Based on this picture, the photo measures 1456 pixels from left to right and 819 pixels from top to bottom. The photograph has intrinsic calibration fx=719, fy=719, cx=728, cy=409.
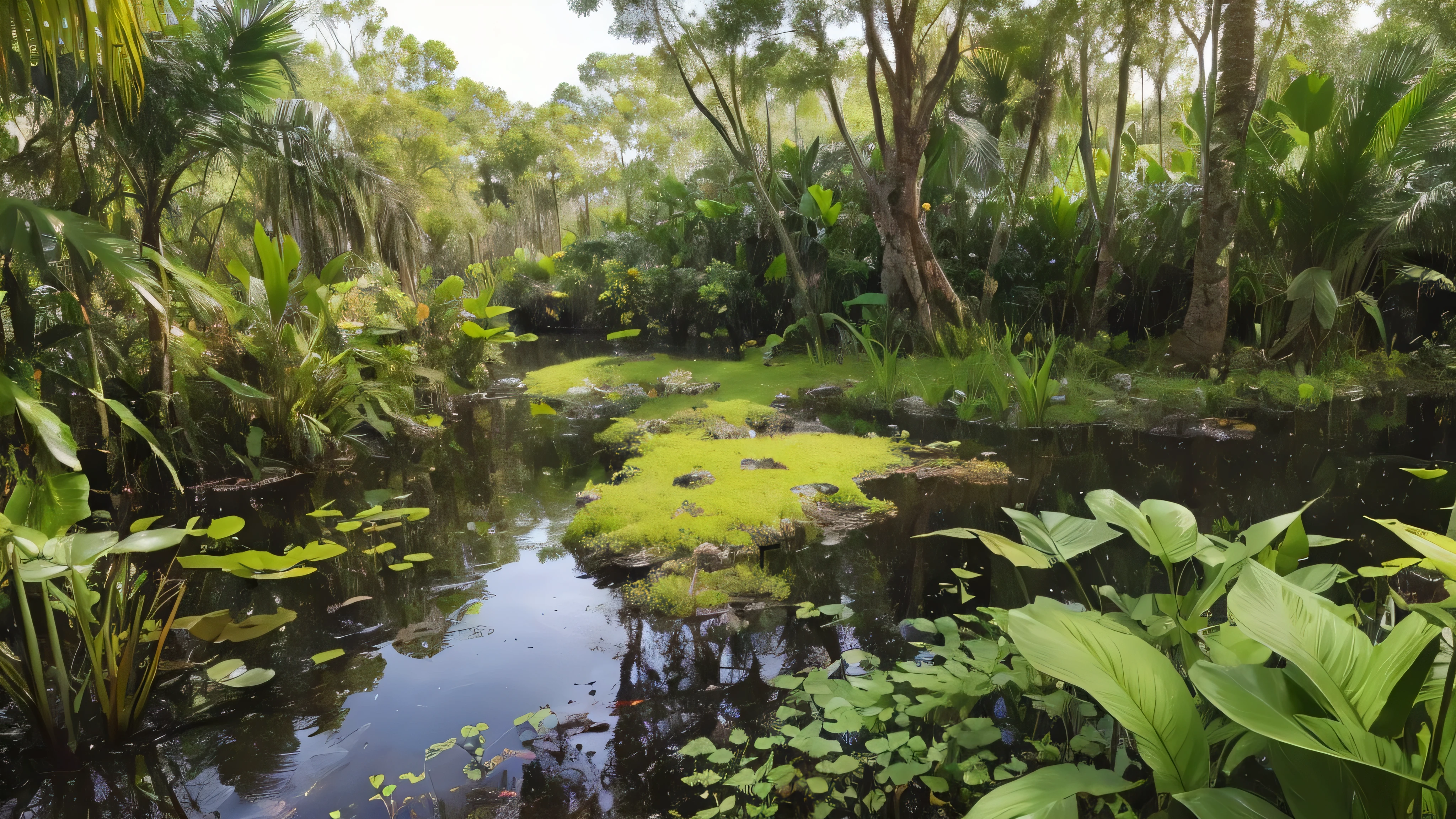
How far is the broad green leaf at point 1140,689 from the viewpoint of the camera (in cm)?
116

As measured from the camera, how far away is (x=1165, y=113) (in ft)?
80.3

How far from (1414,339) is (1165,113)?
67.2 feet

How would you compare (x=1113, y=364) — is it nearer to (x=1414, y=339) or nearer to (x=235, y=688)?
(x=1414, y=339)

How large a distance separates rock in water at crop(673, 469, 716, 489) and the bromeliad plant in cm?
205

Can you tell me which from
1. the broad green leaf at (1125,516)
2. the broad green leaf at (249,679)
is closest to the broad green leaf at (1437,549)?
the broad green leaf at (1125,516)

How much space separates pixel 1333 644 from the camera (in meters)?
1.19

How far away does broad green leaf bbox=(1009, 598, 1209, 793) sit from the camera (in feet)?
3.81

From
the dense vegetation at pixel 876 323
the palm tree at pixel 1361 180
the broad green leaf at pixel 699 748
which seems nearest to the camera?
the dense vegetation at pixel 876 323

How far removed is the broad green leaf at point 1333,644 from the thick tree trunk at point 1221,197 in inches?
Answer: 261

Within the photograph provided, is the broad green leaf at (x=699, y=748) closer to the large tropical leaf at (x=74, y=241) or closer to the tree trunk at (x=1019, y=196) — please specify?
the large tropical leaf at (x=74, y=241)

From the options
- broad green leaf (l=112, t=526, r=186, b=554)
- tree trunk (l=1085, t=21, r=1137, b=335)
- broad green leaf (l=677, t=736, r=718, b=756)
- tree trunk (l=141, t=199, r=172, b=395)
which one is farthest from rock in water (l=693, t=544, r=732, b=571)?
tree trunk (l=1085, t=21, r=1137, b=335)

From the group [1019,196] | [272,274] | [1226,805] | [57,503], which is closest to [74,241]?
[57,503]

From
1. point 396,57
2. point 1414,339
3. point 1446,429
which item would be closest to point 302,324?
point 1446,429

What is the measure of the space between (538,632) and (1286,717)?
2439 millimetres
